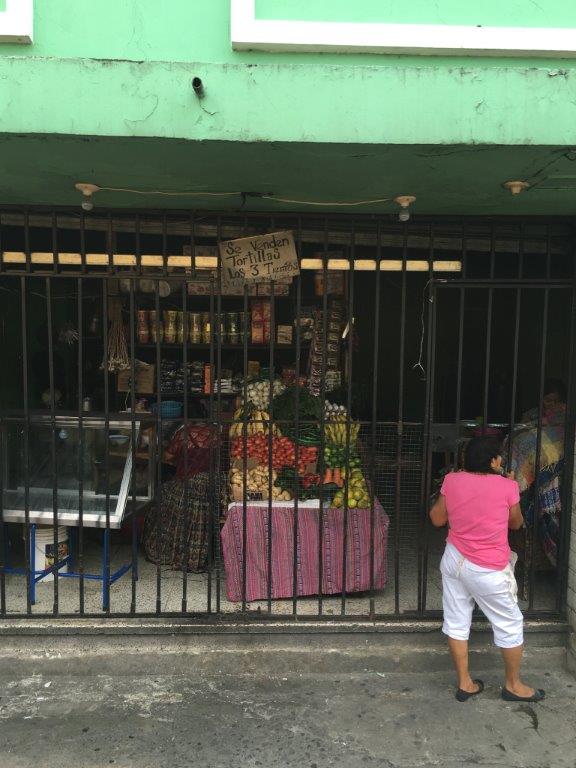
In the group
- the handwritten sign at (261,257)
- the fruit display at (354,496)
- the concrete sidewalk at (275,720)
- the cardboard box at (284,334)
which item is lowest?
the concrete sidewalk at (275,720)

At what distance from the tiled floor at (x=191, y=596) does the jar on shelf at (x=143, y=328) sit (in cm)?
258

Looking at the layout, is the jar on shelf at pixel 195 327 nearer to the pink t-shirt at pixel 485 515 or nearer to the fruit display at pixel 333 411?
the fruit display at pixel 333 411

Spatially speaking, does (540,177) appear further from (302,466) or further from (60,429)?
(60,429)

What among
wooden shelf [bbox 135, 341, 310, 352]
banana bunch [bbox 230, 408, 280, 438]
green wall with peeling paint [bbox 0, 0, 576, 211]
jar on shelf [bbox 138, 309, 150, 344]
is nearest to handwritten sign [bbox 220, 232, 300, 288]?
green wall with peeling paint [bbox 0, 0, 576, 211]

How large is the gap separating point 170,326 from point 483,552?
4199 millimetres

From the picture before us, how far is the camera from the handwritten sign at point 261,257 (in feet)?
12.7

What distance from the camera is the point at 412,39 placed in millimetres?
2854

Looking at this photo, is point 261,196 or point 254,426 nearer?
point 261,196

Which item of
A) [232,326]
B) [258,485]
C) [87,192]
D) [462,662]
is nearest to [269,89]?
[87,192]

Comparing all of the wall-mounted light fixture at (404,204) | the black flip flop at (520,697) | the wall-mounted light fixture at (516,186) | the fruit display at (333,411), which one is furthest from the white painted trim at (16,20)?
the black flip flop at (520,697)

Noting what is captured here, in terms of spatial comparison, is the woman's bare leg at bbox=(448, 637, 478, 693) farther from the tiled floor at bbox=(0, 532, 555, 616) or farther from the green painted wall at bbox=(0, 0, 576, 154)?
the green painted wall at bbox=(0, 0, 576, 154)

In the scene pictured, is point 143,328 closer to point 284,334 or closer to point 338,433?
point 284,334

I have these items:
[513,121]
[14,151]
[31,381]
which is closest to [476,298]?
[513,121]

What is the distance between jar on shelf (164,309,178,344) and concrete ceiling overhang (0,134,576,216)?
2.45 metres
